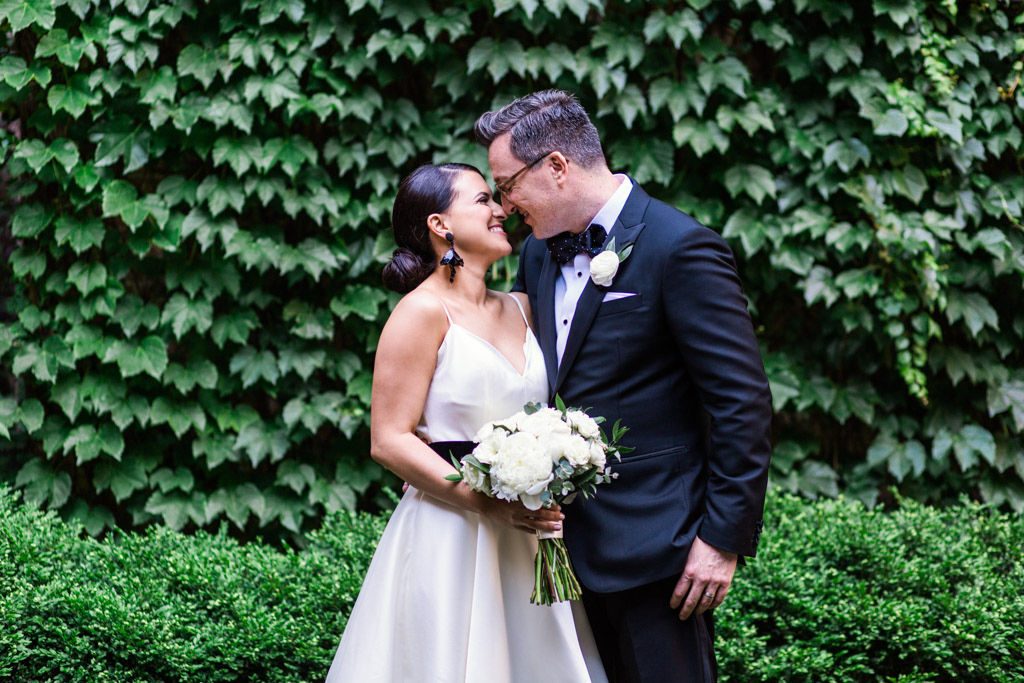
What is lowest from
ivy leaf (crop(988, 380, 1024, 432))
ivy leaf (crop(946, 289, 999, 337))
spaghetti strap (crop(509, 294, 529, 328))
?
ivy leaf (crop(988, 380, 1024, 432))

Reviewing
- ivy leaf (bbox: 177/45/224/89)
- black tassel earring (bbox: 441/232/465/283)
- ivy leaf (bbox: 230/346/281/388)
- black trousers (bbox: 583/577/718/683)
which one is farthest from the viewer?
ivy leaf (bbox: 230/346/281/388)

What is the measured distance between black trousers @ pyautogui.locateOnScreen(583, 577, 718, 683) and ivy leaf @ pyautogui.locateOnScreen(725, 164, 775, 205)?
240 cm

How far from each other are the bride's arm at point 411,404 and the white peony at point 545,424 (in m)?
0.30

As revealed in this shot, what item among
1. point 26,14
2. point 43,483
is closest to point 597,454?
point 43,483

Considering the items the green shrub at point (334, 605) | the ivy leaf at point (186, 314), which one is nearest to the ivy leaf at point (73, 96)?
the ivy leaf at point (186, 314)

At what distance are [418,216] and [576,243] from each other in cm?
54

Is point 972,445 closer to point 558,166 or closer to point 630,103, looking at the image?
point 630,103

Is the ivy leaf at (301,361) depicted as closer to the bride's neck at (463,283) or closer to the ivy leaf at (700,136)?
the bride's neck at (463,283)

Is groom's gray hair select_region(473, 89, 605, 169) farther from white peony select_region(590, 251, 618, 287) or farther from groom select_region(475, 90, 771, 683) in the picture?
white peony select_region(590, 251, 618, 287)

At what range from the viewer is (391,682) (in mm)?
2230

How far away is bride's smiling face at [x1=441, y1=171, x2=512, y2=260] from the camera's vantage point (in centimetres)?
249

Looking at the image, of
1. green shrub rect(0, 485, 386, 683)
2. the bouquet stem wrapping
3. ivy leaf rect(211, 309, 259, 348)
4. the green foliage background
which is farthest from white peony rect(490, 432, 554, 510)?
ivy leaf rect(211, 309, 259, 348)

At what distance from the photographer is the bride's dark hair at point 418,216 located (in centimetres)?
252

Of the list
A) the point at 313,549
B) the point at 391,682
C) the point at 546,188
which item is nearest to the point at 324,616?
the point at 313,549
